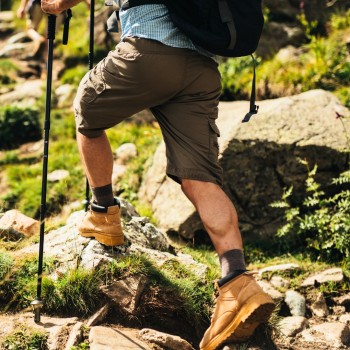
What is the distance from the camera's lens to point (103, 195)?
469cm

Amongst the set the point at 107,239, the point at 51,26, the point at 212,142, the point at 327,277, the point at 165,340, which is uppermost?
the point at 51,26

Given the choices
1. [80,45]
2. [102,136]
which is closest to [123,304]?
[102,136]

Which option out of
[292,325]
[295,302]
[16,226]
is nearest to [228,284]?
[292,325]

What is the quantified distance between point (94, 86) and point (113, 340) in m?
1.56

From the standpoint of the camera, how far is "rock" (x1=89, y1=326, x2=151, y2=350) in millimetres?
4039

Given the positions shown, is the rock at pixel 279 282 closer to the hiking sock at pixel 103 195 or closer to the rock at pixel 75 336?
the hiking sock at pixel 103 195

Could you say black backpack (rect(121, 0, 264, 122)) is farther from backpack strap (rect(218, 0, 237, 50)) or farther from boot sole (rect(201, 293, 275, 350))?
boot sole (rect(201, 293, 275, 350))

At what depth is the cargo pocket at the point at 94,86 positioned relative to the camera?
412 centimetres

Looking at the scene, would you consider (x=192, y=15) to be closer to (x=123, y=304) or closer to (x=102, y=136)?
(x=102, y=136)

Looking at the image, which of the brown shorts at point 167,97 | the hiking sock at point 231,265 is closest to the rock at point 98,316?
the hiking sock at point 231,265

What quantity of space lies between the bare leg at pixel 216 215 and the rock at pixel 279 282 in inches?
83.6

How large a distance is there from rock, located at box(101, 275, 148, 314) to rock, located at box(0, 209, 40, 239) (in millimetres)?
1276

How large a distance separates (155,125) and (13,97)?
3415 millimetres

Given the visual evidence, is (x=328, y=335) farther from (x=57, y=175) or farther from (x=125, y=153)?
(x=57, y=175)
